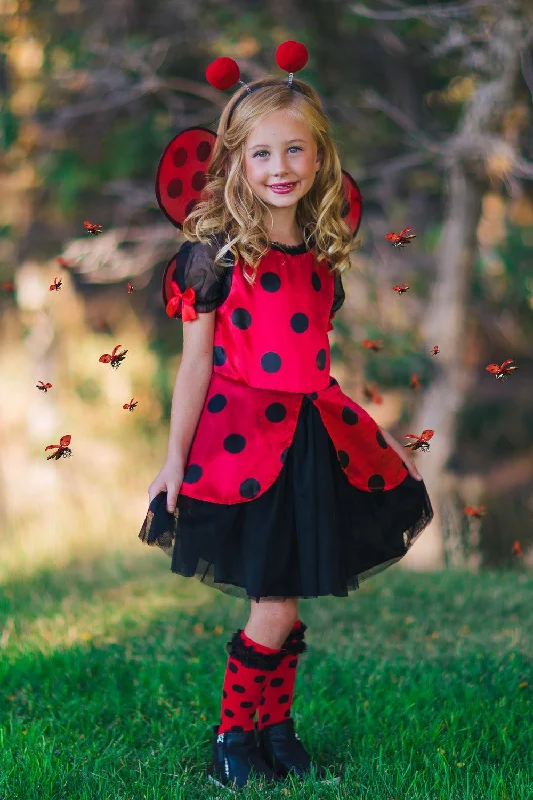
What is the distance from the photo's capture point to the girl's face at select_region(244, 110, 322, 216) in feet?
6.98

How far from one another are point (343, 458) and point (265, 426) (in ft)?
0.62

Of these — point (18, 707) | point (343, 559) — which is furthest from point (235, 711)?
point (18, 707)

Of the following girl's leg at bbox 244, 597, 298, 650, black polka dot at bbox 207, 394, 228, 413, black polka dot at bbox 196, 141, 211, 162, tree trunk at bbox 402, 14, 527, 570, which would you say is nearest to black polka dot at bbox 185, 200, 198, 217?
black polka dot at bbox 196, 141, 211, 162

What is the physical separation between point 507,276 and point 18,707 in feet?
13.5

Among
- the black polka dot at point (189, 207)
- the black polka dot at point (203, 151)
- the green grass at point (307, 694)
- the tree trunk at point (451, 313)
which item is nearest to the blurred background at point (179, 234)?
the tree trunk at point (451, 313)

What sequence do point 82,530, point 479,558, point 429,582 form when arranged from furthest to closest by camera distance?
point 82,530, point 479,558, point 429,582

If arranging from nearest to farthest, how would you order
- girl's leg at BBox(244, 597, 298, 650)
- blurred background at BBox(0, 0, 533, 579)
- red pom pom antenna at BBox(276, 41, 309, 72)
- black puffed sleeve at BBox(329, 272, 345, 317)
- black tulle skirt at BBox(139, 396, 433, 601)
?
black tulle skirt at BBox(139, 396, 433, 601)
girl's leg at BBox(244, 597, 298, 650)
red pom pom antenna at BBox(276, 41, 309, 72)
black puffed sleeve at BBox(329, 272, 345, 317)
blurred background at BBox(0, 0, 533, 579)

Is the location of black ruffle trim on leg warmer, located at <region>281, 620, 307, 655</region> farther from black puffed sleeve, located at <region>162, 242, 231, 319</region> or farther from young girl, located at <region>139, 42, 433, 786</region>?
black puffed sleeve, located at <region>162, 242, 231, 319</region>

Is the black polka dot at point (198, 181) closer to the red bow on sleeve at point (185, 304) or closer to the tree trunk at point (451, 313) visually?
the red bow on sleeve at point (185, 304)

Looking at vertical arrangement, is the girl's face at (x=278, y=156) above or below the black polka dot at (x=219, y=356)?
above

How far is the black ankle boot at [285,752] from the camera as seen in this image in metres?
2.20

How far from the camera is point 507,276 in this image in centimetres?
575

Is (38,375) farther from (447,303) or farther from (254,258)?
(254,258)

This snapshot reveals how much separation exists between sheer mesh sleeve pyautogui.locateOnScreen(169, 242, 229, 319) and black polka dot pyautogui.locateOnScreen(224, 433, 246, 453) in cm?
29
